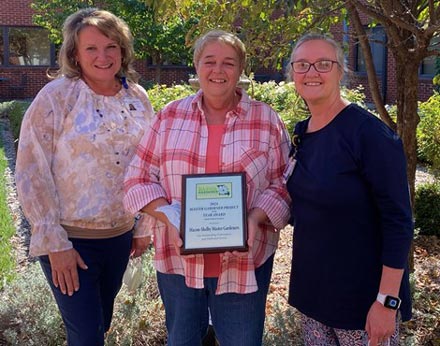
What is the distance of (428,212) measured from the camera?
21.3ft

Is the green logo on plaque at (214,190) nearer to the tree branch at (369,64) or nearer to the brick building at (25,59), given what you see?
the tree branch at (369,64)

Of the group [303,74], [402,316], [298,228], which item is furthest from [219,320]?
[303,74]

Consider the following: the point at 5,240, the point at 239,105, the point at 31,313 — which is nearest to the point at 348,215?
the point at 239,105

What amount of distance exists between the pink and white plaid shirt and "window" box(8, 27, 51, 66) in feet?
73.6

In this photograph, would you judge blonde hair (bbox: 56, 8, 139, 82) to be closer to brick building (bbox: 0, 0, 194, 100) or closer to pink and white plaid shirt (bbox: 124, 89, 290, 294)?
pink and white plaid shirt (bbox: 124, 89, 290, 294)

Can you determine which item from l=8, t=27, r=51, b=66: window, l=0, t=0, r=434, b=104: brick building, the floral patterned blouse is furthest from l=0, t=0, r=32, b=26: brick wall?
the floral patterned blouse

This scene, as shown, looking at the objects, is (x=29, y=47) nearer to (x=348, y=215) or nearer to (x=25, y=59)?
(x=25, y=59)

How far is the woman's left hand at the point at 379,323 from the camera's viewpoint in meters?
2.17

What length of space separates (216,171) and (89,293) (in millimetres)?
895

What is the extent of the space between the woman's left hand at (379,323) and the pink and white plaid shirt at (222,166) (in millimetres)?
512

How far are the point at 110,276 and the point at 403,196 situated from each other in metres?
1.56

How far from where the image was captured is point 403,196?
2.10 meters

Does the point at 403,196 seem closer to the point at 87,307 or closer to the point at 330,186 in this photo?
the point at 330,186

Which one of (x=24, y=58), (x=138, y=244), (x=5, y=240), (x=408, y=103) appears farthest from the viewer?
(x=24, y=58)
